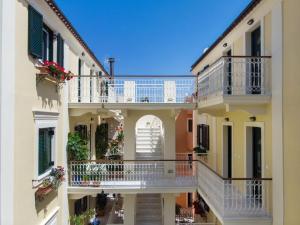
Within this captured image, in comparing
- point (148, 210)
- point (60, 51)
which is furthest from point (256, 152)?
point (60, 51)

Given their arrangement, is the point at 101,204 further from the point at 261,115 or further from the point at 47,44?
the point at 261,115

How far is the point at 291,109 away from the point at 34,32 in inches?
270

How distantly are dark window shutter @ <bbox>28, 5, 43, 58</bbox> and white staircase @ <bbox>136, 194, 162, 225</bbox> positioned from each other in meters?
9.27

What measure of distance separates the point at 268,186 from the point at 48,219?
21.5 feet

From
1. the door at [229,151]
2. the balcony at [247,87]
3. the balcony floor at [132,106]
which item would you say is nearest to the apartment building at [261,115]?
the balcony at [247,87]

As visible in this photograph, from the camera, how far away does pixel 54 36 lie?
10.0m

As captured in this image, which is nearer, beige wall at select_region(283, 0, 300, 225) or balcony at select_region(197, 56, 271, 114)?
beige wall at select_region(283, 0, 300, 225)

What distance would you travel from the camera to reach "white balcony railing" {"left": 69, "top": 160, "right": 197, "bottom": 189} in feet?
39.1

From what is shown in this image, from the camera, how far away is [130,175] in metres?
12.6

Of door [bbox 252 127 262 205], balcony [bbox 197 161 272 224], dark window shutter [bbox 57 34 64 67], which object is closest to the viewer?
balcony [bbox 197 161 272 224]

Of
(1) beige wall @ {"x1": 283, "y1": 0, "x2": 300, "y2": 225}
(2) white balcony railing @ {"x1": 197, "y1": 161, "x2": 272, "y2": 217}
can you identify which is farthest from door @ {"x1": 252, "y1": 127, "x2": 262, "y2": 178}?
(1) beige wall @ {"x1": 283, "y1": 0, "x2": 300, "y2": 225}

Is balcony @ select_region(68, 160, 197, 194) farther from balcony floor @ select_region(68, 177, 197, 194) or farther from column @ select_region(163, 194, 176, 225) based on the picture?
column @ select_region(163, 194, 176, 225)

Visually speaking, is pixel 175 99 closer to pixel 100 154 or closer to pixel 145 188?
pixel 145 188

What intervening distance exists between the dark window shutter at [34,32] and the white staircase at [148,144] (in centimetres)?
943
